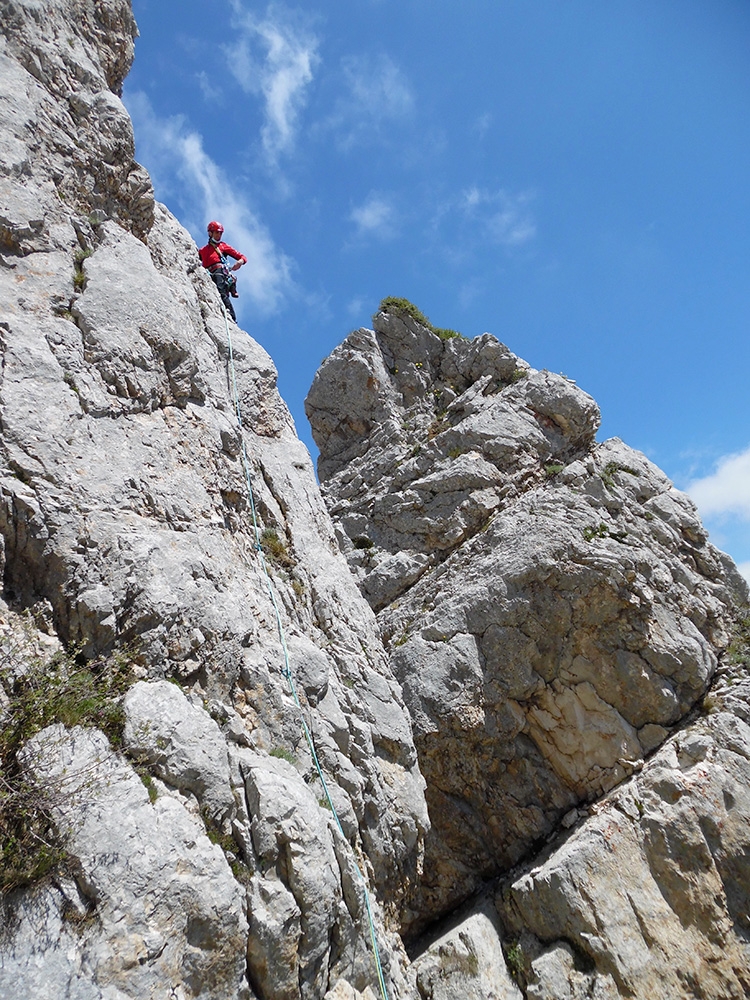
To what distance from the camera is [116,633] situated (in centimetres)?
776

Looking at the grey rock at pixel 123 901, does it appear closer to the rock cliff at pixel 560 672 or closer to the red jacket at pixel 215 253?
the rock cliff at pixel 560 672

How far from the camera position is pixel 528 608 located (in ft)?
53.7

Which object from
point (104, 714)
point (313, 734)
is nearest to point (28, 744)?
point (104, 714)

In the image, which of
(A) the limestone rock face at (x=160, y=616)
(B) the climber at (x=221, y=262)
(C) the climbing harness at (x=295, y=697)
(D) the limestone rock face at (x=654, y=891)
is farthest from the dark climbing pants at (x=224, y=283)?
(D) the limestone rock face at (x=654, y=891)

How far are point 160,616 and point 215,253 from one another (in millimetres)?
13621

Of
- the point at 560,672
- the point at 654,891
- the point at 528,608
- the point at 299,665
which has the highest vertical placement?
the point at 528,608

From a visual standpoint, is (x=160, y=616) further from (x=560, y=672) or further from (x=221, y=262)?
(x=221, y=262)

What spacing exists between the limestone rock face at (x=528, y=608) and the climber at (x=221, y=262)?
760cm

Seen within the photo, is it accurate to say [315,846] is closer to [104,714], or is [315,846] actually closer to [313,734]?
[313,734]

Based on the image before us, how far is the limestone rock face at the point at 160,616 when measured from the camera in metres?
6.12

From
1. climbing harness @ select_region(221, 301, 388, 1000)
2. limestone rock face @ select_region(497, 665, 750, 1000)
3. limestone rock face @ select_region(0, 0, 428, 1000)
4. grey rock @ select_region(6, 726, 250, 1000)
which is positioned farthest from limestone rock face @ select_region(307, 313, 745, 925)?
grey rock @ select_region(6, 726, 250, 1000)

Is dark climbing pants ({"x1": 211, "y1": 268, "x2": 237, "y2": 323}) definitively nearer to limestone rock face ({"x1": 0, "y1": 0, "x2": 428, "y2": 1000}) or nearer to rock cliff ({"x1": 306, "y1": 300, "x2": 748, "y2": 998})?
limestone rock face ({"x1": 0, "y1": 0, "x2": 428, "y2": 1000})

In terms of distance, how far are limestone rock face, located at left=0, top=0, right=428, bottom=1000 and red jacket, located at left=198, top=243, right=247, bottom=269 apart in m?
3.46

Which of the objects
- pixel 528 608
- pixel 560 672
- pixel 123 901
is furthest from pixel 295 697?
pixel 560 672
